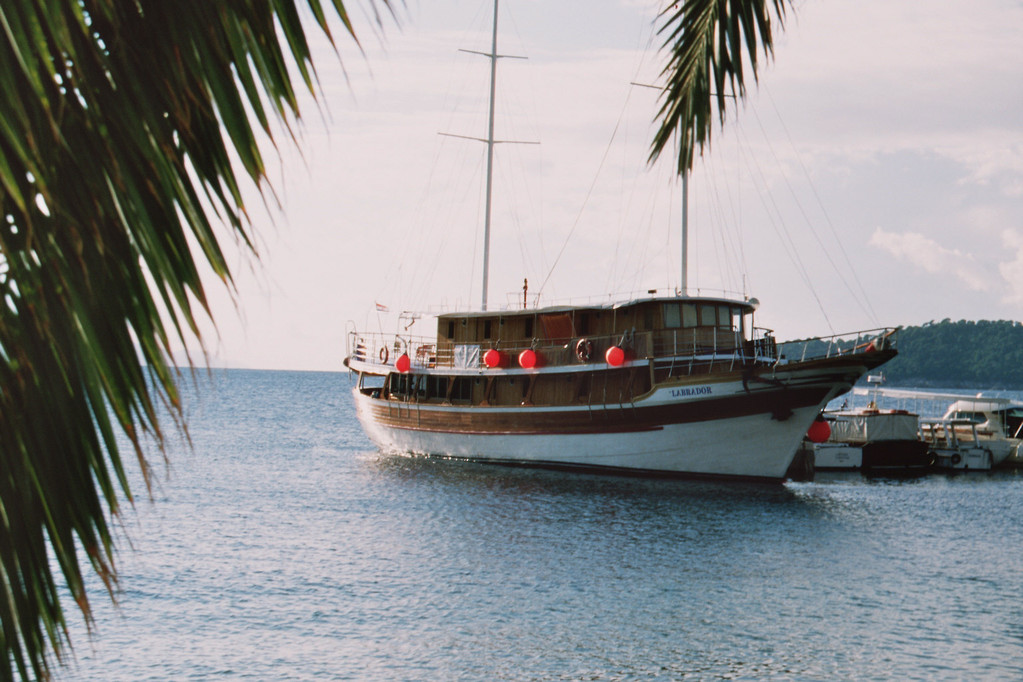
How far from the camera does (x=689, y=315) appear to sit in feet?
113

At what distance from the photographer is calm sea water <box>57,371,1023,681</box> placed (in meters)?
15.3

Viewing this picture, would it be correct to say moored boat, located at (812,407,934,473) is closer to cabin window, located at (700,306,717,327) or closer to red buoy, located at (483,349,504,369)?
cabin window, located at (700,306,717,327)

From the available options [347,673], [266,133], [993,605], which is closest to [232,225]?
[266,133]

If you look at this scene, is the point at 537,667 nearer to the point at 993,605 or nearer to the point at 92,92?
the point at 993,605

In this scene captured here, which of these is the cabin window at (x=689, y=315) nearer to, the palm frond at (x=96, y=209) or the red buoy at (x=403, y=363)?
the red buoy at (x=403, y=363)

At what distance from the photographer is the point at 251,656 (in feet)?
50.6

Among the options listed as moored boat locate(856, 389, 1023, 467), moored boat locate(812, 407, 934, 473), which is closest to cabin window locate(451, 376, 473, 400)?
moored boat locate(812, 407, 934, 473)

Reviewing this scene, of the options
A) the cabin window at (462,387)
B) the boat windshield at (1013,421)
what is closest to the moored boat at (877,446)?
the boat windshield at (1013,421)

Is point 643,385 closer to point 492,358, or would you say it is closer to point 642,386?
point 642,386

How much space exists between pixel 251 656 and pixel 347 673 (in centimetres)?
176

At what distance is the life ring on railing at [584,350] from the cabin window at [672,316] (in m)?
2.76

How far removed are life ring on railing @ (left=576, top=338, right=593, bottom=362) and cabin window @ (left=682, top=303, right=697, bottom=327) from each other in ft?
11.0

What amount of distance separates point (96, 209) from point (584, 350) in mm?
33954

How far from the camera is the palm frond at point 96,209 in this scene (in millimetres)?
1127
